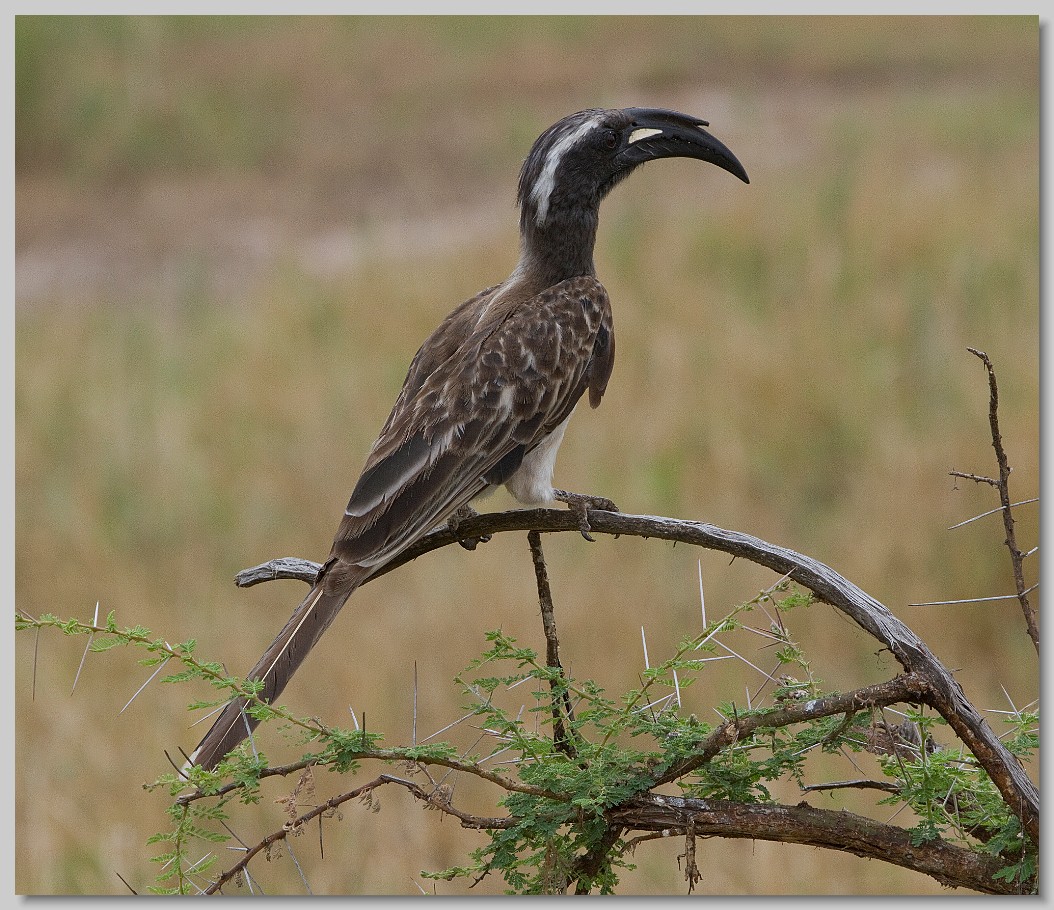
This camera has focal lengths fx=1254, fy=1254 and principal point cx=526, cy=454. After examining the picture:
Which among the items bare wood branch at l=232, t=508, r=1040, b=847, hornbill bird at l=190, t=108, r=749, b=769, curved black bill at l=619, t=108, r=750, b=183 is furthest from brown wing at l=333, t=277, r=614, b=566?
bare wood branch at l=232, t=508, r=1040, b=847

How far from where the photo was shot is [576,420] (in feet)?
24.4

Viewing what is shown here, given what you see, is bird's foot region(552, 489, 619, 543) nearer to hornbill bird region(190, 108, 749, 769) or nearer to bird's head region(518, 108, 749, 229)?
hornbill bird region(190, 108, 749, 769)

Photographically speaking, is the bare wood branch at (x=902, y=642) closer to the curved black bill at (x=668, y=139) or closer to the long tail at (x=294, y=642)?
the long tail at (x=294, y=642)

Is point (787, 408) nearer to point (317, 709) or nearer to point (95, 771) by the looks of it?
point (317, 709)

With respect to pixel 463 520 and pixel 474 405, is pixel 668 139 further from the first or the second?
pixel 463 520

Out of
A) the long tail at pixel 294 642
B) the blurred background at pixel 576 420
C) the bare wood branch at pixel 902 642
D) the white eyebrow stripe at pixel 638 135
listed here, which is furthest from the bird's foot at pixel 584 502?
the blurred background at pixel 576 420

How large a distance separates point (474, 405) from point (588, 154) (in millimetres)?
860

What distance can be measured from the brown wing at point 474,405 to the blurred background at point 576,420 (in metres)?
1.44

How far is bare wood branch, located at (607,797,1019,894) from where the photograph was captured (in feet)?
5.53

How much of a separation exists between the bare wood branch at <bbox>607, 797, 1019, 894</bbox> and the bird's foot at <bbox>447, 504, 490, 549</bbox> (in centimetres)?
101

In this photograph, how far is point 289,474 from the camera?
742 cm

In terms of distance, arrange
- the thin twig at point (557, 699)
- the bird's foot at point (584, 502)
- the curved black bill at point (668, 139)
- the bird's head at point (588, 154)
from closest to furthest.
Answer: the thin twig at point (557, 699) → the bird's foot at point (584, 502) → the curved black bill at point (668, 139) → the bird's head at point (588, 154)

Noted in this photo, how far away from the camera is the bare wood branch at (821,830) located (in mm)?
1687

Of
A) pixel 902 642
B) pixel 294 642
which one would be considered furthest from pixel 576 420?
pixel 902 642
